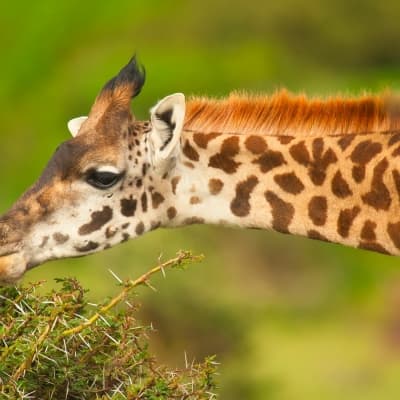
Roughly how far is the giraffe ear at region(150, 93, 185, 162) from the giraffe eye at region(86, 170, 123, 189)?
1.21ft

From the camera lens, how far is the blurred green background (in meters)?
21.4

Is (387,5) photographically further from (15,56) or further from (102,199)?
(102,199)

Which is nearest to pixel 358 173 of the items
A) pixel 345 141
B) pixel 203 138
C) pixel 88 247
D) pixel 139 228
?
pixel 345 141

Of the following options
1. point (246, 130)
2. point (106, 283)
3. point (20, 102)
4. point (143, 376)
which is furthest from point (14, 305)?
point (20, 102)

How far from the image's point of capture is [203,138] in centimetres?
1249

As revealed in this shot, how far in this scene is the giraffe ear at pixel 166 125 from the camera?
12.2m

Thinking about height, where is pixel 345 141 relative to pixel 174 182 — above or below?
above

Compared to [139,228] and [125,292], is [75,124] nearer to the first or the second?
[139,228]

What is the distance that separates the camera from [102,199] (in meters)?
12.2

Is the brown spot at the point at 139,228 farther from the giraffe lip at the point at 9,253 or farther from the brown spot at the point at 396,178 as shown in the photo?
the brown spot at the point at 396,178

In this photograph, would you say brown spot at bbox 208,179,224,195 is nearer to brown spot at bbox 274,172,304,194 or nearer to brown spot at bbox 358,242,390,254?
brown spot at bbox 274,172,304,194

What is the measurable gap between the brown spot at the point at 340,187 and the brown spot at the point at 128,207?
1.62 metres

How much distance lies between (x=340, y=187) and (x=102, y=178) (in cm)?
191

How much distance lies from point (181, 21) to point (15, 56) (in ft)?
14.9
